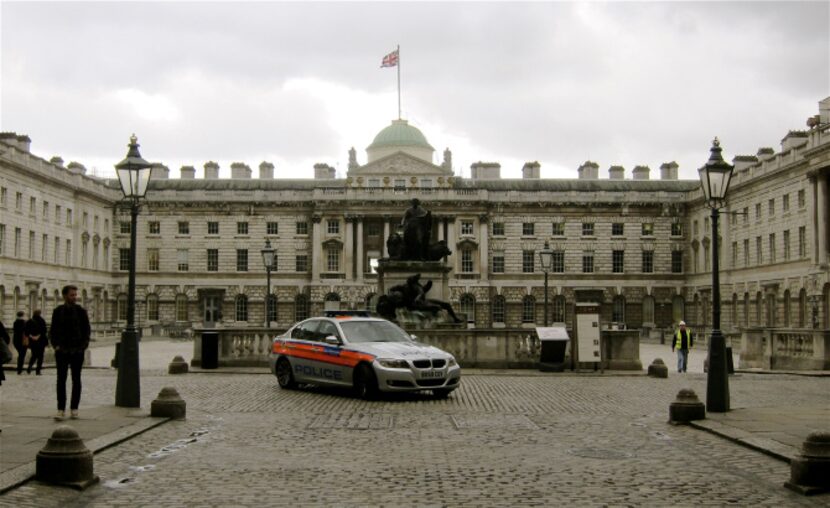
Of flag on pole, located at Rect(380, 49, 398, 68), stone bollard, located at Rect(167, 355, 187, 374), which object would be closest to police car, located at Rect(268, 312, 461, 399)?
stone bollard, located at Rect(167, 355, 187, 374)

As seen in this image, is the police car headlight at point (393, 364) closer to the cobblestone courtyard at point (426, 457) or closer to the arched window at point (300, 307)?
the cobblestone courtyard at point (426, 457)

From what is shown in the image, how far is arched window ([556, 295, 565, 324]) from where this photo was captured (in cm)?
8262

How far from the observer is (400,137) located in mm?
90938

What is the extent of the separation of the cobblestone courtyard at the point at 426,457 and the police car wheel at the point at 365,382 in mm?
416

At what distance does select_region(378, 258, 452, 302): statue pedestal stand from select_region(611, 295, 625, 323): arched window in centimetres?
5658

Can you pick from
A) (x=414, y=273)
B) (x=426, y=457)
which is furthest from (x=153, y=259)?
(x=426, y=457)

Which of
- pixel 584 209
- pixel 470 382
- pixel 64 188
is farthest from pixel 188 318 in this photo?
pixel 470 382

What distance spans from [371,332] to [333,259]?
65.6 m

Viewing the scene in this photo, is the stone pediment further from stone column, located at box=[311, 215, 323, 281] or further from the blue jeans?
the blue jeans

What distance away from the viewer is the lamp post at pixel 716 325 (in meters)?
15.2

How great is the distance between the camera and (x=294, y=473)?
10.0m

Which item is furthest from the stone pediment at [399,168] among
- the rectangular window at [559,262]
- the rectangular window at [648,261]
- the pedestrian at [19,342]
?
the pedestrian at [19,342]

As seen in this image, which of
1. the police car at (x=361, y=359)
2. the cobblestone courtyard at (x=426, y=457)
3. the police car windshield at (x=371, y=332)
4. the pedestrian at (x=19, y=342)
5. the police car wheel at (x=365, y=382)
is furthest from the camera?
the pedestrian at (x=19, y=342)

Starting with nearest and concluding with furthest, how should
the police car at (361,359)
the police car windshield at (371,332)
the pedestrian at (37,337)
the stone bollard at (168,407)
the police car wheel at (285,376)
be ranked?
the stone bollard at (168,407) < the police car at (361,359) < the police car windshield at (371,332) < the police car wheel at (285,376) < the pedestrian at (37,337)
